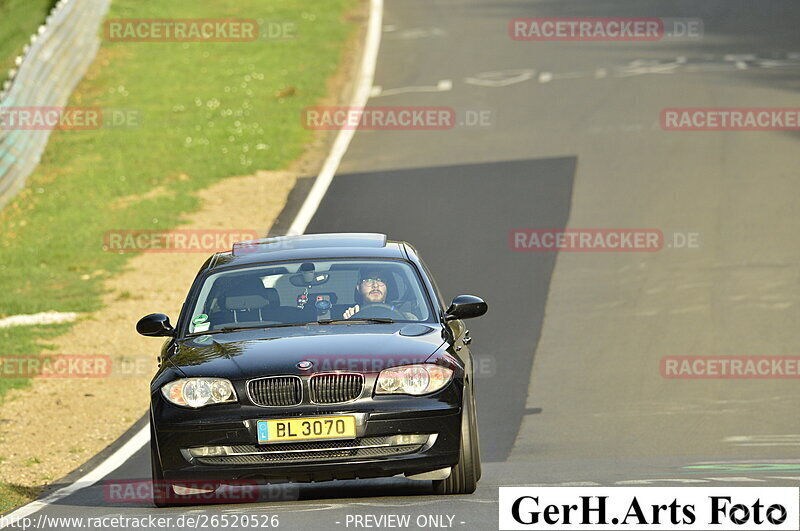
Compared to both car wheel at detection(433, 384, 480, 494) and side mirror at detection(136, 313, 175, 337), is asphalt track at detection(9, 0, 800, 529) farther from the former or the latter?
side mirror at detection(136, 313, 175, 337)

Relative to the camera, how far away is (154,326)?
1017cm

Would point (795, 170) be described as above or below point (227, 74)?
below

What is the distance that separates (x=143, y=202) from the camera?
25.1 m

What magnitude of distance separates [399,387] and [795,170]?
1540 cm

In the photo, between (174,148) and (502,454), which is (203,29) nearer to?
(174,148)

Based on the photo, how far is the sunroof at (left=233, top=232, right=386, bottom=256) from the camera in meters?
10.9

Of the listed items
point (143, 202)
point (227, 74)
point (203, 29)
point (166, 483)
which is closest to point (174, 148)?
point (143, 202)

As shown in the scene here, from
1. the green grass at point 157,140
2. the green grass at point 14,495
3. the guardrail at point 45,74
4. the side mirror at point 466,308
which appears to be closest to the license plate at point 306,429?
the side mirror at point 466,308

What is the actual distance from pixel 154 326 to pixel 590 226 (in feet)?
38.2

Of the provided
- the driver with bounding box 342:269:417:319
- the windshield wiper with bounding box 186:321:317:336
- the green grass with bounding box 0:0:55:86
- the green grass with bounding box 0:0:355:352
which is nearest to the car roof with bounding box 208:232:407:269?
the driver with bounding box 342:269:417:319

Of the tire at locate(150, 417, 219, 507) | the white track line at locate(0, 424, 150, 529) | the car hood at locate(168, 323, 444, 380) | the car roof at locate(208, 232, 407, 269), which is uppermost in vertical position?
the car roof at locate(208, 232, 407, 269)

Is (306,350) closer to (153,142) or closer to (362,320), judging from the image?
(362,320)

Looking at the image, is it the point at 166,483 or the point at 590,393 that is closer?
the point at 166,483

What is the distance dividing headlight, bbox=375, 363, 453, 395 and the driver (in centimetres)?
105
